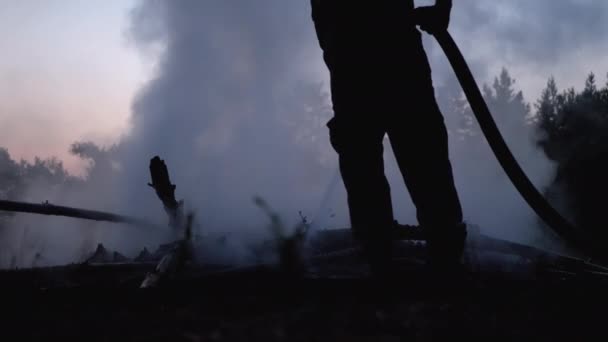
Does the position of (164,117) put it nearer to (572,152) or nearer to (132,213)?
(132,213)

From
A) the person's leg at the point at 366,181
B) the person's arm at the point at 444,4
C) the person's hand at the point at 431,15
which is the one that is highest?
the person's arm at the point at 444,4

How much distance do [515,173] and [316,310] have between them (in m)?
1.57

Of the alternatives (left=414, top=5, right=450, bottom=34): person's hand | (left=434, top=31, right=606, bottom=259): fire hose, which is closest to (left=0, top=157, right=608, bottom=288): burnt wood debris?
(left=434, top=31, right=606, bottom=259): fire hose

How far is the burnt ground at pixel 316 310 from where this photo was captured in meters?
1.05

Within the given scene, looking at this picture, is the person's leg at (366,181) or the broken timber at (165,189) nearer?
the person's leg at (366,181)

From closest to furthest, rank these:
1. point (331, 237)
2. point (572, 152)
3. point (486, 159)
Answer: point (331, 237), point (572, 152), point (486, 159)

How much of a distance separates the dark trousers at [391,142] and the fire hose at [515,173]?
347 mm

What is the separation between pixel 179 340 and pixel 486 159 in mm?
38607

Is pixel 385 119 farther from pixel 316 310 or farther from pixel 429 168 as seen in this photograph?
pixel 316 310

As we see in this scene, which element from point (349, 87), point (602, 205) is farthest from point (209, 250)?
point (602, 205)

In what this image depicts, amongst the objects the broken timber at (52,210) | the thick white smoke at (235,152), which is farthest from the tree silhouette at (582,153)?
the broken timber at (52,210)

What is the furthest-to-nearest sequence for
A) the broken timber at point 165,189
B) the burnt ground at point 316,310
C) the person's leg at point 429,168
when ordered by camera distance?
the broken timber at point 165,189, the person's leg at point 429,168, the burnt ground at point 316,310

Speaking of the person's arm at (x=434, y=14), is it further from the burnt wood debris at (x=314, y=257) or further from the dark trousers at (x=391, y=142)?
the burnt wood debris at (x=314, y=257)

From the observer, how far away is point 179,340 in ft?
3.03
